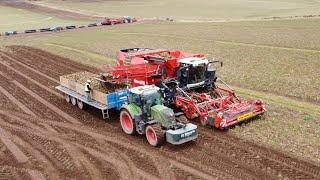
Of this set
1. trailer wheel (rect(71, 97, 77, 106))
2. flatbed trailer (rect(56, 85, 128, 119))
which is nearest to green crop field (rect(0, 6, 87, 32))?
trailer wheel (rect(71, 97, 77, 106))

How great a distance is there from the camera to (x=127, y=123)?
61.9 feet

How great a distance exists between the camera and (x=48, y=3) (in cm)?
9862

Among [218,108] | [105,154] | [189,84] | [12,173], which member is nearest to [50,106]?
[189,84]

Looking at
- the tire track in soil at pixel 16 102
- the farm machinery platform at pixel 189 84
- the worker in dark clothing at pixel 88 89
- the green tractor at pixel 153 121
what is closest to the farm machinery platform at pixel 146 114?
the green tractor at pixel 153 121

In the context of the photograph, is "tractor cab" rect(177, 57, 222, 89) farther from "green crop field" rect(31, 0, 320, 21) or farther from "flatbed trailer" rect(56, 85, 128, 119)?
"green crop field" rect(31, 0, 320, 21)

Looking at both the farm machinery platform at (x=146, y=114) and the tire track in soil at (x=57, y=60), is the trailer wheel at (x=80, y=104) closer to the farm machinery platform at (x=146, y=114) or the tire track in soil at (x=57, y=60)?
the farm machinery platform at (x=146, y=114)

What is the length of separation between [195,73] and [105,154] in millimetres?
6437

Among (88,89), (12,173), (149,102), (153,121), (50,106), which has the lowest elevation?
(12,173)

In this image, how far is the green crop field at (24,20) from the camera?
66006 millimetres

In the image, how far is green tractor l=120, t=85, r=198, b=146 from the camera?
16.8 metres

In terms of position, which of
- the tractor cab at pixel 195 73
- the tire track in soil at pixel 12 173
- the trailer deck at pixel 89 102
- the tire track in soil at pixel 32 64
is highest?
the tractor cab at pixel 195 73

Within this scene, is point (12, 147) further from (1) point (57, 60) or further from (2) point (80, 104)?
(1) point (57, 60)

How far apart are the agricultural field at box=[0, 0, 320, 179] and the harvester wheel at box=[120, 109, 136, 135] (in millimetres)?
314

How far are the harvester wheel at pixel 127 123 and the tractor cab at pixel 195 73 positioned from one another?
11.7 ft
